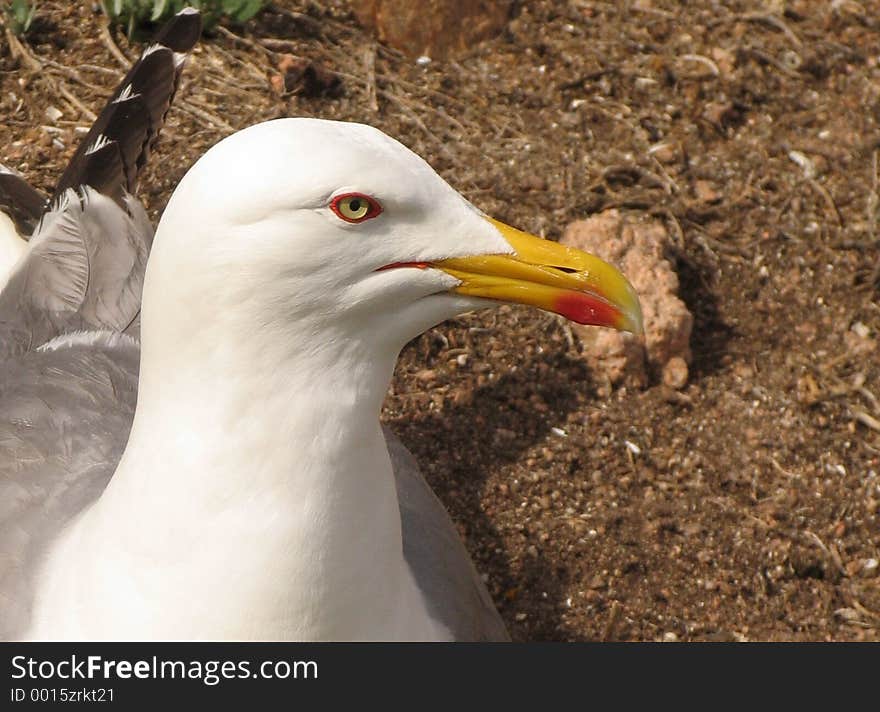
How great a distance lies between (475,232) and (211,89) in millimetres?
2909

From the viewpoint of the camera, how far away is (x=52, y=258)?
3484 millimetres

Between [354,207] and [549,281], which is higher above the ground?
[354,207]

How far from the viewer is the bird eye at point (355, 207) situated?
204 cm

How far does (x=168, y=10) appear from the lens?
15.6 ft

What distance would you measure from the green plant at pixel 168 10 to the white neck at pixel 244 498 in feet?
9.40

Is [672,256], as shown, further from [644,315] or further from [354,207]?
[354,207]

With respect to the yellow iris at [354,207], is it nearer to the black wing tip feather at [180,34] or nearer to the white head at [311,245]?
the white head at [311,245]

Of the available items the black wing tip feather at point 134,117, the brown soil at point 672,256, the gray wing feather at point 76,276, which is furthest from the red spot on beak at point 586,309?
the black wing tip feather at point 134,117

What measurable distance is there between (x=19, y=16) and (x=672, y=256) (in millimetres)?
2687

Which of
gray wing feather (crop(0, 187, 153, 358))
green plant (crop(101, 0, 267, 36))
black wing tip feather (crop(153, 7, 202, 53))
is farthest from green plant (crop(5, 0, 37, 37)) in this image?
gray wing feather (crop(0, 187, 153, 358))

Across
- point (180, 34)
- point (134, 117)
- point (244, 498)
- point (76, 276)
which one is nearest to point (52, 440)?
point (76, 276)

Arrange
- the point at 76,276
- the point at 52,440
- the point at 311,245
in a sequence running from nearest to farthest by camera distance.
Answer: the point at 311,245 < the point at 52,440 < the point at 76,276

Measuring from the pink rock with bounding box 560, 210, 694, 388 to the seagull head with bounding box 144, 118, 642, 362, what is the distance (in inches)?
78.8

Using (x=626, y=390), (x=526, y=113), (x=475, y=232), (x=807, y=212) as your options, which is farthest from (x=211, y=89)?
(x=475, y=232)
